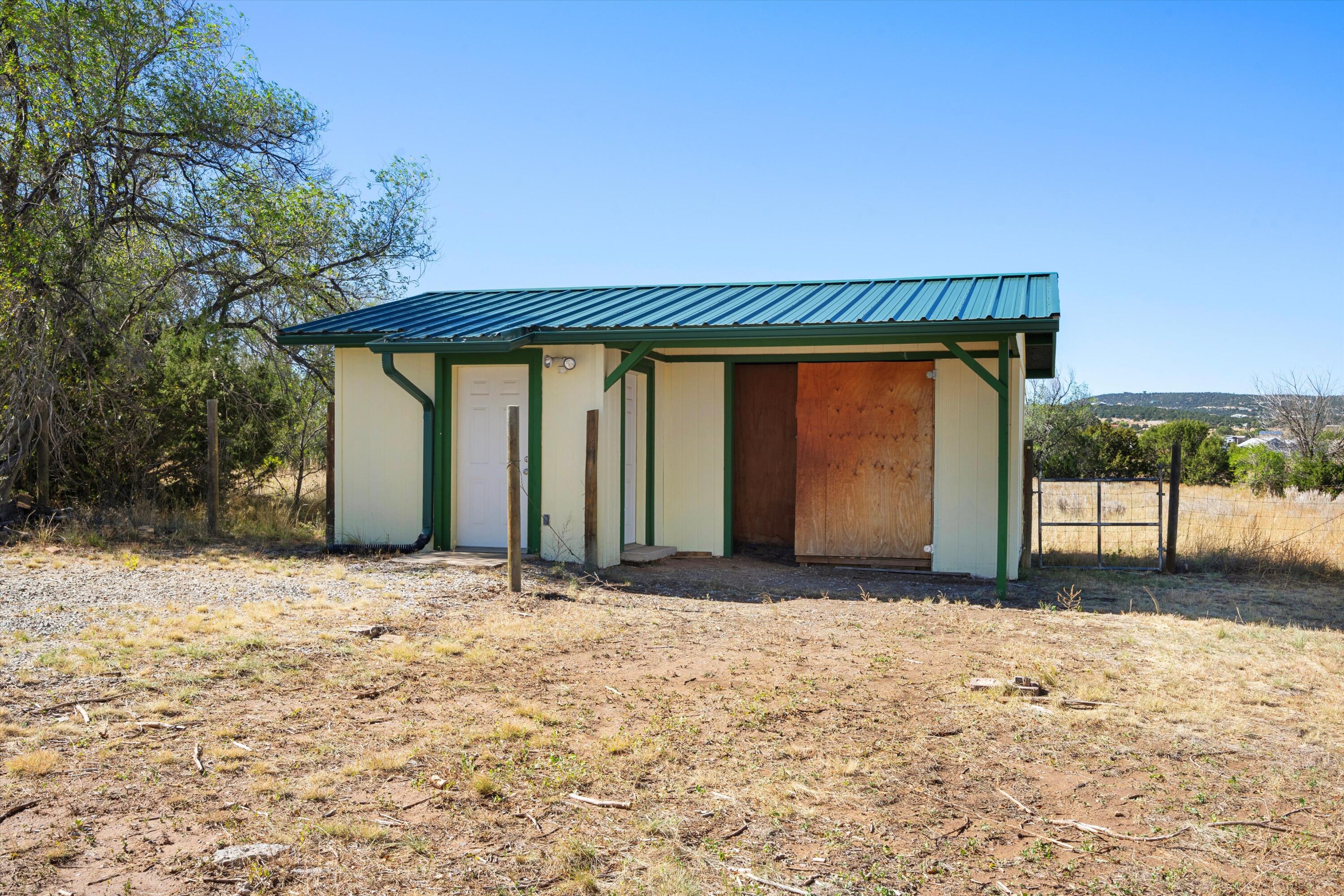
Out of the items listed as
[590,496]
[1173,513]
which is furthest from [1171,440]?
[590,496]

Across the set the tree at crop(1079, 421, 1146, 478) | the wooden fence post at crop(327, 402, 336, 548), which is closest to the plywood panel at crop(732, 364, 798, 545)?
the wooden fence post at crop(327, 402, 336, 548)

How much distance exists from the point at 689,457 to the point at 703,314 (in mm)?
1897

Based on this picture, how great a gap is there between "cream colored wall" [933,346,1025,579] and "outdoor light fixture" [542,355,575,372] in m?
3.72

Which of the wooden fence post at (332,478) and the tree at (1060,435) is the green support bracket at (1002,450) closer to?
the wooden fence post at (332,478)

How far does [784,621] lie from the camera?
758 centimetres

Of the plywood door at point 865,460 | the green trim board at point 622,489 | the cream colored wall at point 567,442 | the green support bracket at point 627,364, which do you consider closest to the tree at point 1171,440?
the plywood door at point 865,460

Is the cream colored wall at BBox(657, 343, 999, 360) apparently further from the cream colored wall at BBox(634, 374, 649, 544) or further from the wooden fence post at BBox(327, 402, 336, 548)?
the wooden fence post at BBox(327, 402, 336, 548)

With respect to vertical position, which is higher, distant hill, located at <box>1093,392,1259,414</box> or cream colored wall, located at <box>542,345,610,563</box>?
distant hill, located at <box>1093,392,1259,414</box>

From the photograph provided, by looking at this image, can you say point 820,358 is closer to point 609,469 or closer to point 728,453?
point 728,453

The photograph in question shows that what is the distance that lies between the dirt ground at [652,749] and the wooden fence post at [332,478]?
3.10 meters

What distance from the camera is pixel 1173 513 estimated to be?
10742 mm

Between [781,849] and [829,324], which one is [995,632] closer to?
[829,324]

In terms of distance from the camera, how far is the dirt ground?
330cm

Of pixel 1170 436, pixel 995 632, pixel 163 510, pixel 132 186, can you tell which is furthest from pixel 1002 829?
pixel 1170 436
